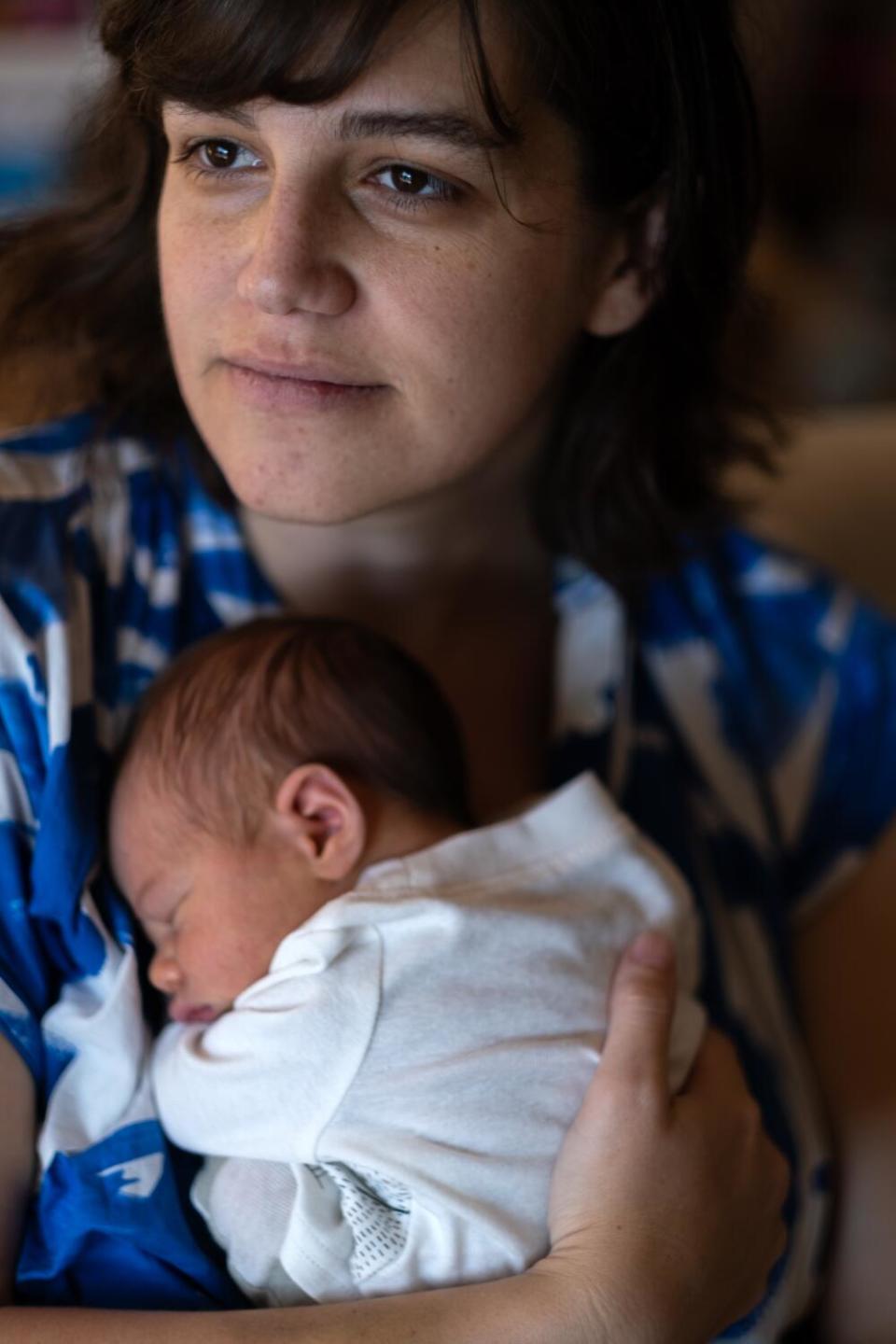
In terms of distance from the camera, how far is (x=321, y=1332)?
0.92 m

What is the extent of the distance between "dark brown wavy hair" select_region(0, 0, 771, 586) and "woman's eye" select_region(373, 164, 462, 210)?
0.06 m

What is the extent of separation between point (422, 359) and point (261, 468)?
149 millimetres

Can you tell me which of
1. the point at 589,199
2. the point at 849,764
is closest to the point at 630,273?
the point at 589,199

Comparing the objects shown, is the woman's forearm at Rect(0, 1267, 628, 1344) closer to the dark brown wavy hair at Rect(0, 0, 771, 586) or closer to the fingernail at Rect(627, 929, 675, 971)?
the fingernail at Rect(627, 929, 675, 971)

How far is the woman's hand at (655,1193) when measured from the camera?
0.97 meters

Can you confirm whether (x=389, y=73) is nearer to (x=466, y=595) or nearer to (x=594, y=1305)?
(x=466, y=595)

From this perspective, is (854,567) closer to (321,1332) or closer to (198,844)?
(198,844)

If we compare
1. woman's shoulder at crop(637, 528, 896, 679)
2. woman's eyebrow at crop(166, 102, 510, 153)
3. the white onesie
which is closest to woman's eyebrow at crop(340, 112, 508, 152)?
woman's eyebrow at crop(166, 102, 510, 153)

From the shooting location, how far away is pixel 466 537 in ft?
4.80

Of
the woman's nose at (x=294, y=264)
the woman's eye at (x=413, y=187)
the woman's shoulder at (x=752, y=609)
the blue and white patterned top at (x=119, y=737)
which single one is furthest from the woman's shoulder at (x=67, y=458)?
the woman's shoulder at (x=752, y=609)

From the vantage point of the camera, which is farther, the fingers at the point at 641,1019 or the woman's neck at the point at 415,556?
the woman's neck at the point at 415,556

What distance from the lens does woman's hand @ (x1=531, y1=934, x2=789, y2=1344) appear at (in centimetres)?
97

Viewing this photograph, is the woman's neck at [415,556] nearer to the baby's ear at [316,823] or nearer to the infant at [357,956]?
the infant at [357,956]

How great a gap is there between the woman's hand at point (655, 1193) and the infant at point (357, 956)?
A: 26 millimetres
